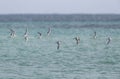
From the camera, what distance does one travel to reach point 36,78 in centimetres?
2508

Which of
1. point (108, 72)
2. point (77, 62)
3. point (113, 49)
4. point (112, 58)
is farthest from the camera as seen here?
point (113, 49)

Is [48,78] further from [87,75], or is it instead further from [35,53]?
[35,53]

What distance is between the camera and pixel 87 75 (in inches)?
1032

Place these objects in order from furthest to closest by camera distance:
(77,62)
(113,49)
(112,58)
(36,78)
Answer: (113,49), (112,58), (77,62), (36,78)

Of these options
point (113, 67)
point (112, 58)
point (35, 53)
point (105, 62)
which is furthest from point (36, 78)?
point (35, 53)

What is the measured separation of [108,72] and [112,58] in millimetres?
8742

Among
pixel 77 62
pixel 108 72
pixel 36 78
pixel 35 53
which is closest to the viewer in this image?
pixel 36 78

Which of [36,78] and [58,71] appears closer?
[36,78]

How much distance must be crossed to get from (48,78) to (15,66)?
5.35 meters

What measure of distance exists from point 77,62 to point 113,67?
11.6ft

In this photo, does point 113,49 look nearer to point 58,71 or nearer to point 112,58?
point 112,58

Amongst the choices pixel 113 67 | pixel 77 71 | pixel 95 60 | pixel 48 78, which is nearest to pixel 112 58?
pixel 95 60

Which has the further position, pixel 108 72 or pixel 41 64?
pixel 41 64

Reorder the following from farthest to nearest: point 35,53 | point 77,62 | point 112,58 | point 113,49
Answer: point 113,49, point 35,53, point 112,58, point 77,62
